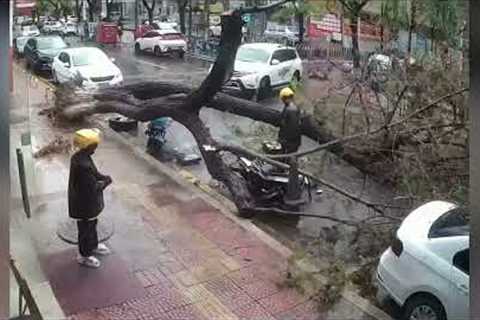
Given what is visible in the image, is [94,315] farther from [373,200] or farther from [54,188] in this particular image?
[373,200]

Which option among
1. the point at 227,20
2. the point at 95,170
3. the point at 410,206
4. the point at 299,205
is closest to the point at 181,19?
the point at 227,20

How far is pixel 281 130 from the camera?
2510 mm

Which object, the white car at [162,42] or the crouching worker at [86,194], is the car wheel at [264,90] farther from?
the crouching worker at [86,194]

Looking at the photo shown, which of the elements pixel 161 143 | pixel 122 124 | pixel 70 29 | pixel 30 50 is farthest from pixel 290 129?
pixel 30 50

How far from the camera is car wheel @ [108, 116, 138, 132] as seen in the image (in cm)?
210

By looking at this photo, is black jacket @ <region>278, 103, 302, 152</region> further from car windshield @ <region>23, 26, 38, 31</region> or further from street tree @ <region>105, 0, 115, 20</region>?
car windshield @ <region>23, 26, 38, 31</region>

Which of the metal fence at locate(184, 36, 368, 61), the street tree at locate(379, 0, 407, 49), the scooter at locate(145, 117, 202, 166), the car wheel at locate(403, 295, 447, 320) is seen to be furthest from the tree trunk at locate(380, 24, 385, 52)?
the car wheel at locate(403, 295, 447, 320)

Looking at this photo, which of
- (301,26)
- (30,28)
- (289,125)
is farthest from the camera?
(289,125)

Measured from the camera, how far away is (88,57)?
1938mm

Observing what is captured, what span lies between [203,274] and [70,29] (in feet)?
3.24

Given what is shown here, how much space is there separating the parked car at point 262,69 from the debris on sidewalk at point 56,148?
68 centimetres

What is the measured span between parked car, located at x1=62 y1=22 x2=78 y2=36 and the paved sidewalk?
22 cm

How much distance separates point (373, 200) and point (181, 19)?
1137mm

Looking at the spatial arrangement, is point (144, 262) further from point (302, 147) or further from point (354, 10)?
point (354, 10)
